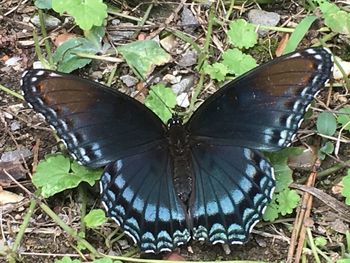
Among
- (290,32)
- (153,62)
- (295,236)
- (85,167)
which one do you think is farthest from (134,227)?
(290,32)

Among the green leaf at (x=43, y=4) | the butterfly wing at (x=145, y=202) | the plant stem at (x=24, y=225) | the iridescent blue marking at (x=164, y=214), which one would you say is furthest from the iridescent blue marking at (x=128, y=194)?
the green leaf at (x=43, y=4)

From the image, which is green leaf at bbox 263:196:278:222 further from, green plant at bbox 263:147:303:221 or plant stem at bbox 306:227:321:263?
plant stem at bbox 306:227:321:263

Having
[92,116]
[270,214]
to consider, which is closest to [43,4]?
[92,116]

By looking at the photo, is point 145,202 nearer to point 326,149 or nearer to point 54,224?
point 54,224

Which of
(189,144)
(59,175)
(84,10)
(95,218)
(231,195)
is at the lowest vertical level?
(95,218)

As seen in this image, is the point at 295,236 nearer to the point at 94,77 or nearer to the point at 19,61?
the point at 94,77

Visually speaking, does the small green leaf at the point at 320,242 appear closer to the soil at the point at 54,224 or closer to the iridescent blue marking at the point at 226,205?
the soil at the point at 54,224
